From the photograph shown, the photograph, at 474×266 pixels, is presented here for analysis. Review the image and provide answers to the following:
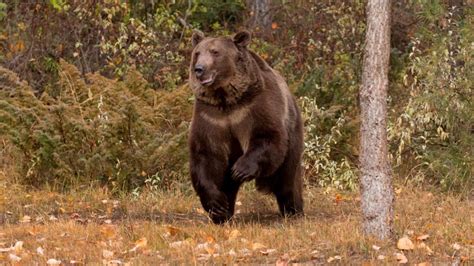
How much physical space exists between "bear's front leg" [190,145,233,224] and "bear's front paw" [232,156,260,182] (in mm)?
251

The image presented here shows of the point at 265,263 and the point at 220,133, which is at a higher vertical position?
the point at 220,133

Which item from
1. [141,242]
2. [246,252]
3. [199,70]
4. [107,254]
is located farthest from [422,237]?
[199,70]

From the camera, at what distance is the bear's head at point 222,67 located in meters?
8.55

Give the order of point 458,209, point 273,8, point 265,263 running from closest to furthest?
point 265,263 → point 458,209 → point 273,8

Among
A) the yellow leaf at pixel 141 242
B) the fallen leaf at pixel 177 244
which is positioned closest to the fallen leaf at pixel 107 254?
the yellow leaf at pixel 141 242

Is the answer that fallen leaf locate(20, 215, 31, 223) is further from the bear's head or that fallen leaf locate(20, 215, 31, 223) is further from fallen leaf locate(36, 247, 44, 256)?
the bear's head

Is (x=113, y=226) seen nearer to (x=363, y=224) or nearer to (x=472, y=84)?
(x=363, y=224)

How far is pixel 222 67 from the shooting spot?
340 inches

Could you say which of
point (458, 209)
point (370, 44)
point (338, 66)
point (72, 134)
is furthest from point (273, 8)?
point (370, 44)

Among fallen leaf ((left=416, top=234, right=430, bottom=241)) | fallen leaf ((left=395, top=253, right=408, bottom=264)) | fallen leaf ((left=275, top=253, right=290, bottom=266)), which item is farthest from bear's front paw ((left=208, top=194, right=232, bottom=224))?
fallen leaf ((left=395, top=253, right=408, bottom=264))

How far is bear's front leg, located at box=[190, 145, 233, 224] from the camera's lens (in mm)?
8523

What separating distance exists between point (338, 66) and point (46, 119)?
183 inches

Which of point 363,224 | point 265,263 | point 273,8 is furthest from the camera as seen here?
point 273,8

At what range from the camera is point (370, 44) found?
279 inches
